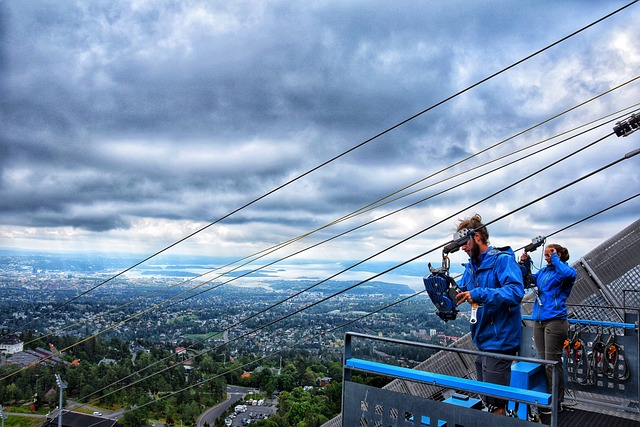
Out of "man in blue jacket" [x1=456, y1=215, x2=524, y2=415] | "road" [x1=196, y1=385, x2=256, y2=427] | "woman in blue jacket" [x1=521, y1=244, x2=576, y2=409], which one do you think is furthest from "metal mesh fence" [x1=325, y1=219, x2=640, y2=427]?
"road" [x1=196, y1=385, x2=256, y2=427]

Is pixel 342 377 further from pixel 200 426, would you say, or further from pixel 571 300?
pixel 200 426

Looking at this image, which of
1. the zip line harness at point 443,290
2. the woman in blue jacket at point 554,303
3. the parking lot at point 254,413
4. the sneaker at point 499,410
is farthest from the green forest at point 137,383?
the sneaker at point 499,410

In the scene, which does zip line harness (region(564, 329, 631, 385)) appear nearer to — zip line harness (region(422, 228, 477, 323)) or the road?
zip line harness (region(422, 228, 477, 323))

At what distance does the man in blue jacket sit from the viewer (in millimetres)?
2730

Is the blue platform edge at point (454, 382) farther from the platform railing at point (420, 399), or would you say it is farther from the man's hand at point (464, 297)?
the man's hand at point (464, 297)

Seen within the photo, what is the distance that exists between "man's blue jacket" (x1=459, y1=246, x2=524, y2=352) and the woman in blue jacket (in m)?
1.73

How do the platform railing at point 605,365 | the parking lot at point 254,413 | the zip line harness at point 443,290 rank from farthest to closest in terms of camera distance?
the parking lot at point 254,413 < the platform railing at point 605,365 < the zip line harness at point 443,290

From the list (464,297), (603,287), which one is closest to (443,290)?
(464,297)

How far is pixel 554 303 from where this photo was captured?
14.2 feet

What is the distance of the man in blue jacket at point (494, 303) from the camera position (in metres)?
2.73

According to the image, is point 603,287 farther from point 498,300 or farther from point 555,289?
point 498,300

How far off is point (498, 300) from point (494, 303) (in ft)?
0.10

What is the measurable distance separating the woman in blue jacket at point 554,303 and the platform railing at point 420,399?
227cm

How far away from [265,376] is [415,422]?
20.3 m
